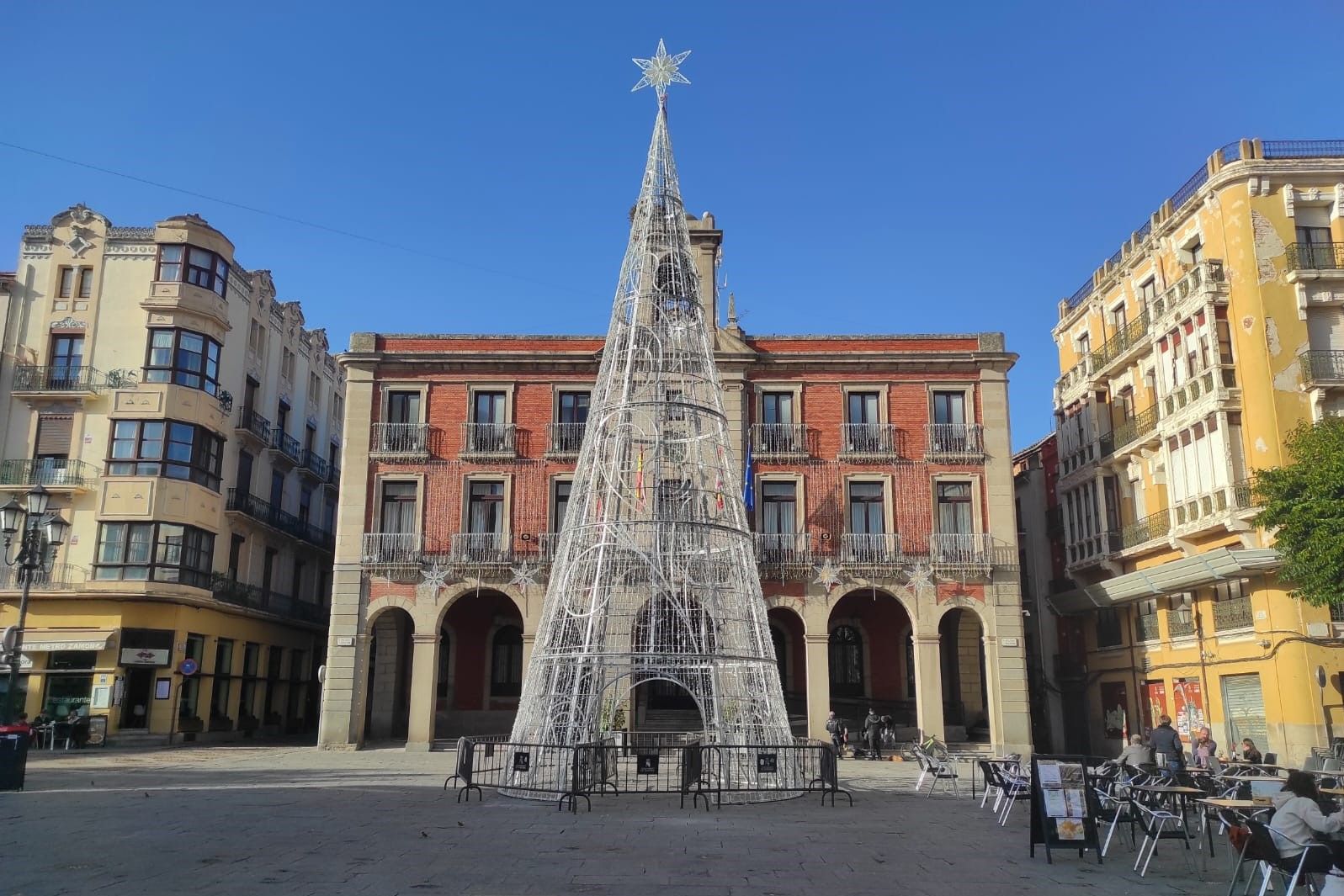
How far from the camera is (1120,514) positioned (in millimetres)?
33906

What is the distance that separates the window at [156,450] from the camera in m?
32.9

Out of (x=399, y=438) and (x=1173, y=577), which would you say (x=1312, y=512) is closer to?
(x=1173, y=577)

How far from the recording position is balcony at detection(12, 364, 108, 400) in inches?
1304

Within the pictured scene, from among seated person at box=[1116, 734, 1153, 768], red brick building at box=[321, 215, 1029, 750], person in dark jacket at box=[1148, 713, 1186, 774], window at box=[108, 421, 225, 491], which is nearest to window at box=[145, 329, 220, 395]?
window at box=[108, 421, 225, 491]

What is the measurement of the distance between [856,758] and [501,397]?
50.9 ft

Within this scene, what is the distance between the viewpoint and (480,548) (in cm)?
3131

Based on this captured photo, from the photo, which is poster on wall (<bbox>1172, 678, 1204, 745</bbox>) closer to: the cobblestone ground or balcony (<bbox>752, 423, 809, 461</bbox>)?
balcony (<bbox>752, 423, 809, 461</bbox>)

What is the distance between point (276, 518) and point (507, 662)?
12148 mm

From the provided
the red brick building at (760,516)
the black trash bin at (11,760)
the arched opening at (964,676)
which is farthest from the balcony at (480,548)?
the black trash bin at (11,760)

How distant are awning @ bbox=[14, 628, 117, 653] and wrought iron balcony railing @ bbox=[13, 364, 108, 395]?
770 cm

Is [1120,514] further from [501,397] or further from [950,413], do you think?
[501,397]

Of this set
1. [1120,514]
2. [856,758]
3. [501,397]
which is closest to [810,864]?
[856,758]

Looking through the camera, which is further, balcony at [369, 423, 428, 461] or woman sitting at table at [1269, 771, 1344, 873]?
balcony at [369, 423, 428, 461]

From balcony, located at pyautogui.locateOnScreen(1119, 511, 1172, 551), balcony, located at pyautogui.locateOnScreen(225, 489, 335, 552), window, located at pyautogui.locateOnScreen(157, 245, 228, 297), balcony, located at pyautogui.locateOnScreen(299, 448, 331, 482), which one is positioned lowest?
balcony, located at pyautogui.locateOnScreen(1119, 511, 1172, 551)
